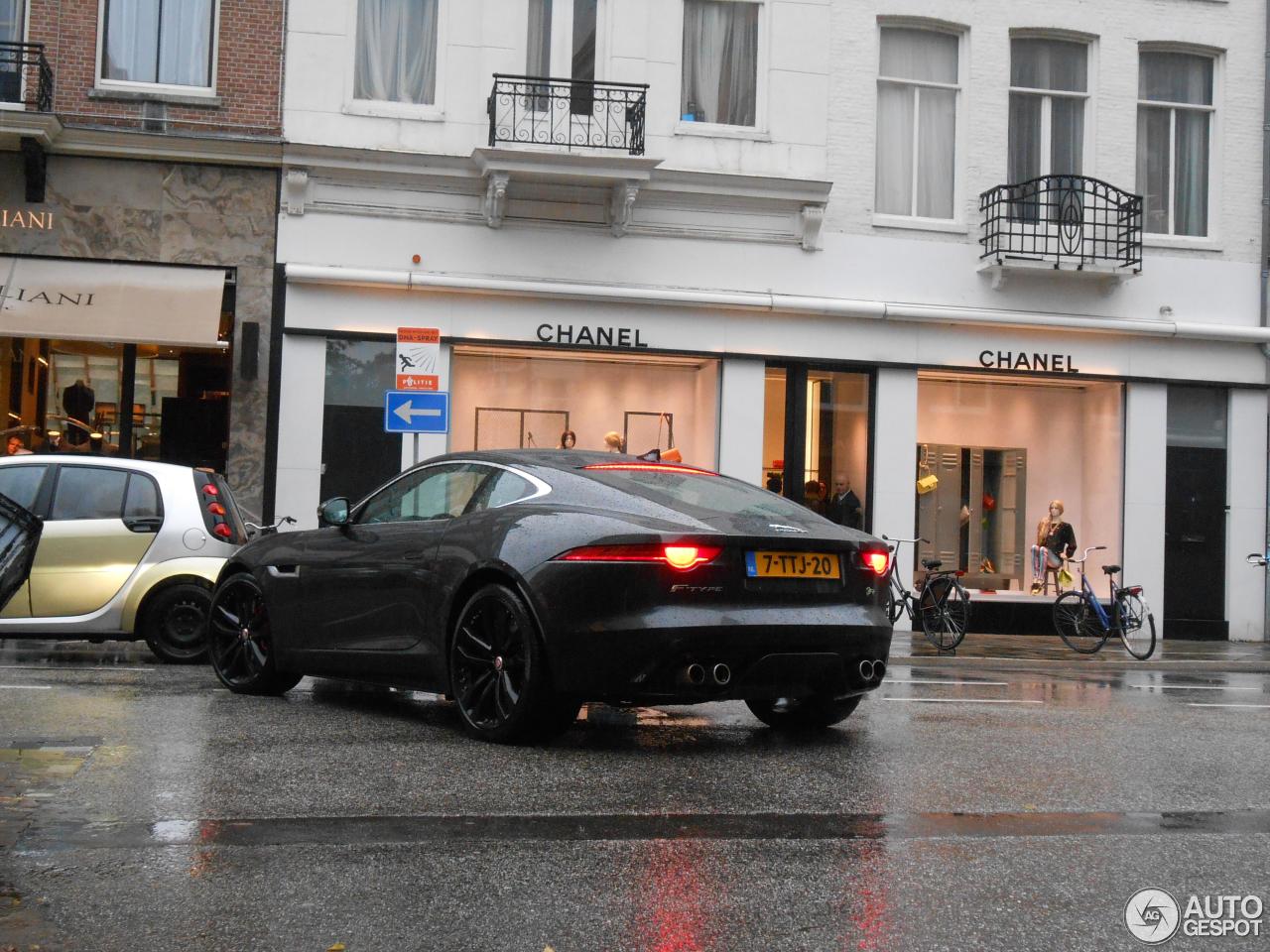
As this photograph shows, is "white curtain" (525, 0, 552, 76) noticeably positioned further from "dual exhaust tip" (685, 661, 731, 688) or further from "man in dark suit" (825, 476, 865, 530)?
"dual exhaust tip" (685, 661, 731, 688)

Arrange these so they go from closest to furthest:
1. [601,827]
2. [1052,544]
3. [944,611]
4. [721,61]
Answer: [601,827] < [944,611] < [721,61] < [1052,544]

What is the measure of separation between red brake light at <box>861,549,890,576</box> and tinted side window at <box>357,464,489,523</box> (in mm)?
1951

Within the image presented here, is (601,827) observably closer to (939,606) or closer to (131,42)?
(939,606)

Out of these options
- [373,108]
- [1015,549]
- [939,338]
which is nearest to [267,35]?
[373,108]

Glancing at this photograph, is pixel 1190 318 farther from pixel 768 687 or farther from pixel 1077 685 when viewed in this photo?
pixel 768 687

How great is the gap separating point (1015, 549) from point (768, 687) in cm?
1513

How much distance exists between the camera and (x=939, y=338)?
20.4 m

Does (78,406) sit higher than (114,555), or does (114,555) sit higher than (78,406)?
(78,406)

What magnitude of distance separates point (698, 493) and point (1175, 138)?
54.7 ft

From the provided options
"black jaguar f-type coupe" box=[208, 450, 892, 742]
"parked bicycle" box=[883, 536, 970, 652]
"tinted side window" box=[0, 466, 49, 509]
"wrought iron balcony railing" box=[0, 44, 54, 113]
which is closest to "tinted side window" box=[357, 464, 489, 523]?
"black jaguar f-type coupe" box=[208, 450, 892, 742]

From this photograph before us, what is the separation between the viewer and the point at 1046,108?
21.2 meters

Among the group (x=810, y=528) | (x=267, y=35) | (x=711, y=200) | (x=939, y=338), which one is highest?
(x=267, y=35)

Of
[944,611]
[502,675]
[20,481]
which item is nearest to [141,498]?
[20,481]

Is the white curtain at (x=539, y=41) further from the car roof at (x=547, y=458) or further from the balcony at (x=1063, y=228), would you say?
the car roof at (x=547, y=458)
